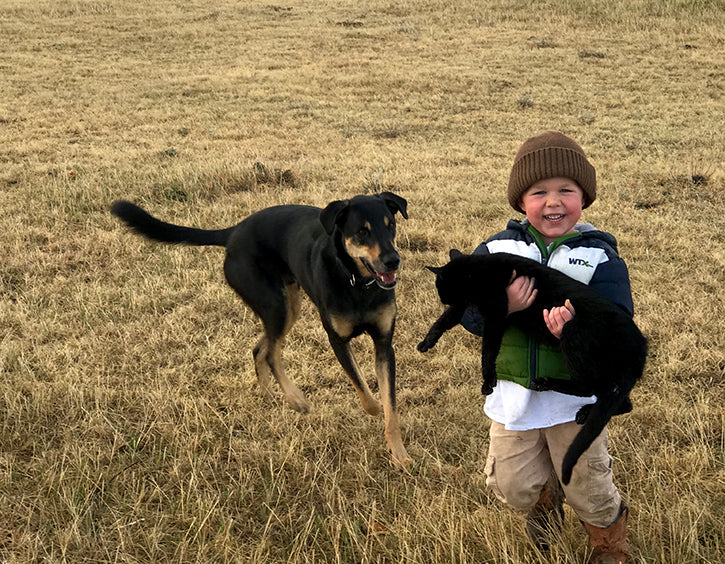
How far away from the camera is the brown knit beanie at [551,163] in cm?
229

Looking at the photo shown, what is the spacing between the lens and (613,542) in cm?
221

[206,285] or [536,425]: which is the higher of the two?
[536,425]

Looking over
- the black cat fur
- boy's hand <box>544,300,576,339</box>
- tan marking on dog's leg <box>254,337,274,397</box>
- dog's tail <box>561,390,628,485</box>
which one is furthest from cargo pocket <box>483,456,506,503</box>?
tan marking on dog's leg <box>254,337,274,397</box>

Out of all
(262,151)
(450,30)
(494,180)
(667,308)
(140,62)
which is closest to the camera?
(667,308)

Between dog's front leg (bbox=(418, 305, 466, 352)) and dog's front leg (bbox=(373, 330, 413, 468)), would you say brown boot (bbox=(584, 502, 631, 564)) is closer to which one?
dog's front leg (bbox=(418, 305, 466, 352))

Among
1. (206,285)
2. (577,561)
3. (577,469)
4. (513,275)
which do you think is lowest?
(206,285)

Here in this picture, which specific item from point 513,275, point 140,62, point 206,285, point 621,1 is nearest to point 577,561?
point 513,275

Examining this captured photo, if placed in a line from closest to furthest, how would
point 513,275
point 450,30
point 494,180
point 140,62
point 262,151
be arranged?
point 513,275
point 494,180
point 262,151
point 140,62
point 450,30

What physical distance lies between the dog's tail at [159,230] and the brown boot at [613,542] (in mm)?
2812

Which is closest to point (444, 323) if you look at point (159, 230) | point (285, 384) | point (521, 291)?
point (521, 291)

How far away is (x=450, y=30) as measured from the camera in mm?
22031

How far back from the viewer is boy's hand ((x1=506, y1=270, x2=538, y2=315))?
2.13m

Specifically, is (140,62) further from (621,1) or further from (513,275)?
(513,275)

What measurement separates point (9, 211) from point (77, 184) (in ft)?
2.92
